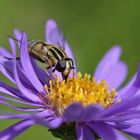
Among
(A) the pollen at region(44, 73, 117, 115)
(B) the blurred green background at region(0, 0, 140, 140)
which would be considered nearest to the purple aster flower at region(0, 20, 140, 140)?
(A) the pollen at region(44, 73, 117, 115)

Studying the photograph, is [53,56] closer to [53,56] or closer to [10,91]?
[53,56]

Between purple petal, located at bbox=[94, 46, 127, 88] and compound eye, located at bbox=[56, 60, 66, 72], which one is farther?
purple petal, located at bbox=[94, 46, 127, 88]

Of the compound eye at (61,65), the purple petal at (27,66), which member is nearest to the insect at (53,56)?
the compound eye at (61,65)

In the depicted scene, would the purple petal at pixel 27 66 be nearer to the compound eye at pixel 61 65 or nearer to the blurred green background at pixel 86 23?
the compound eye at pixel 61 65

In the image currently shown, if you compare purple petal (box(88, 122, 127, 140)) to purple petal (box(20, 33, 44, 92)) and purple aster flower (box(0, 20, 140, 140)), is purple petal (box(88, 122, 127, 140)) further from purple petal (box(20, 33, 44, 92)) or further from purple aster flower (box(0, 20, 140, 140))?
purple petal (box(20, 33, 44, 92))

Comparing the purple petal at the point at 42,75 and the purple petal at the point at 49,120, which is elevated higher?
the purple petal at the point at 42,75

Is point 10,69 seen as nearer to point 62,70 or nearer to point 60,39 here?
point 62,70

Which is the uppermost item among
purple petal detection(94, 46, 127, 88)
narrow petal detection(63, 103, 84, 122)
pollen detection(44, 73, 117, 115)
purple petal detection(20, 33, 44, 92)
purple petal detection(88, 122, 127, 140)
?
purple petal detection(94, 46, 127, 88)
